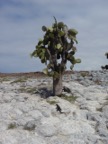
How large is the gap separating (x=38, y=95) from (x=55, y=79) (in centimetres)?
147

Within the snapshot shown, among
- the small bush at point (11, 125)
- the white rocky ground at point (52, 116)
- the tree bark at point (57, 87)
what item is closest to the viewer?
the white rocky ground at point (52, 116)

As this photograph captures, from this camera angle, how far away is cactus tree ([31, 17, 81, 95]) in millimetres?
22578

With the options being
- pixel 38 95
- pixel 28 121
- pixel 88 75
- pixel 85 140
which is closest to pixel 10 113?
pixel 28 121

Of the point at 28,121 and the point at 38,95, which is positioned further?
the point at 38,95

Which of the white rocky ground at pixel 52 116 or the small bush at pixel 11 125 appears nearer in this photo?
the white rocky ground at pixel 52 116

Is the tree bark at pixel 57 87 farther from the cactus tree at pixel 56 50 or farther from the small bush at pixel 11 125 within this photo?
the small bush at pixel 11 125

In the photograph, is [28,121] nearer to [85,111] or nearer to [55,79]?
[85,111]

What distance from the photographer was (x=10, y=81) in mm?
28453

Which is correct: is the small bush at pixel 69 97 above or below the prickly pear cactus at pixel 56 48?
below

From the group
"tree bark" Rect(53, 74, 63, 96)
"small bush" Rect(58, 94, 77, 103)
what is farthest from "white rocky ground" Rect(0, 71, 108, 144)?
"tree bark" Rect(53, 74, 63, 96)

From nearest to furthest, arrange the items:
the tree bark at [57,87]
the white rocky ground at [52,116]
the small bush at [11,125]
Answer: the white rocky ground at [52,116]
the small bush at [11,125]
the tree bark at [57,87]

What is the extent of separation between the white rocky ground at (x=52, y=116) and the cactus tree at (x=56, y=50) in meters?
1.27

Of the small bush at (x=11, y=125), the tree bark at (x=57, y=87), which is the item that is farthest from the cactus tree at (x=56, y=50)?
the small bush at (x=11, y=125)

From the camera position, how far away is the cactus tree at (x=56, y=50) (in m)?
22.6
